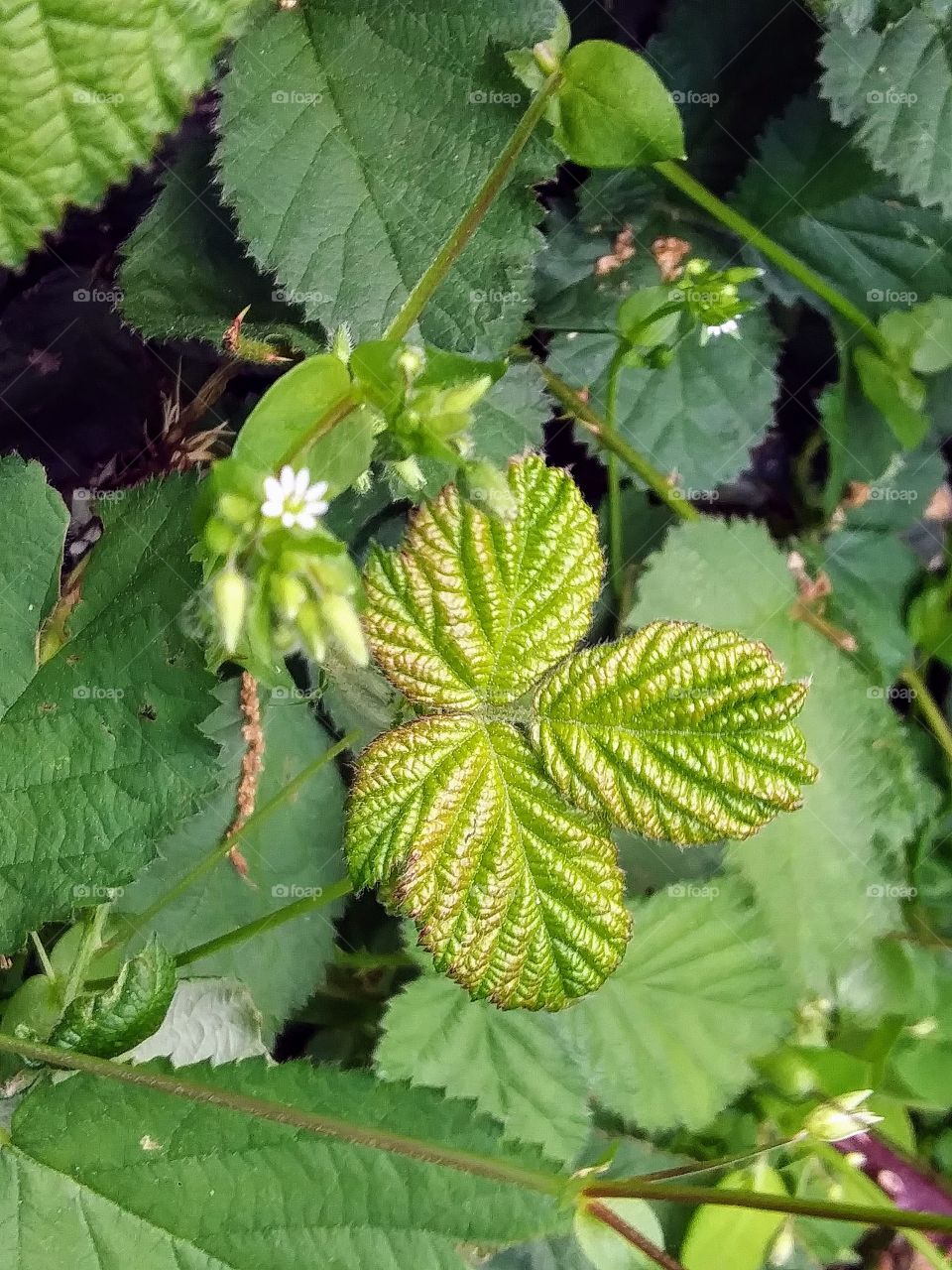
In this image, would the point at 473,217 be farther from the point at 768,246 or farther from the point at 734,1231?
the point at 734,1231

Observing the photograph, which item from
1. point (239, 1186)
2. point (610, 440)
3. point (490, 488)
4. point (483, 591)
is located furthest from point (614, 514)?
point (239, 1186)

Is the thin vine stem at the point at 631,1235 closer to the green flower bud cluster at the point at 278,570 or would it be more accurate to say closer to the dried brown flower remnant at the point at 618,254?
the green flower bud cluster at the point at 278,570

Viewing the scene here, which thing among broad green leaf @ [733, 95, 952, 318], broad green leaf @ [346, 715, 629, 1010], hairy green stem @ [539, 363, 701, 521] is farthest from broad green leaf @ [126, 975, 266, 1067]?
broad green leaf @ [733, 95, 952, 318]

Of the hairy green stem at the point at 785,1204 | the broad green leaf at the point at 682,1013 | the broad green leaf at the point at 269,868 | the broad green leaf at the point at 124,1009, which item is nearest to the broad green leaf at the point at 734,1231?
the broad green leaf at the point at 682,1013

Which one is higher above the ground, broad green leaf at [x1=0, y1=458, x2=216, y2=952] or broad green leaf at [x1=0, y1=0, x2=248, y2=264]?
broad green leaf at [x1=0, y1=0, x2=248, y2=264]

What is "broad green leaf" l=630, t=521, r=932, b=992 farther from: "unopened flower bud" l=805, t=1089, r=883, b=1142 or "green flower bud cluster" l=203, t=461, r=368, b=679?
"green flower bud cluster" l=203, t=461, r=368, b=679

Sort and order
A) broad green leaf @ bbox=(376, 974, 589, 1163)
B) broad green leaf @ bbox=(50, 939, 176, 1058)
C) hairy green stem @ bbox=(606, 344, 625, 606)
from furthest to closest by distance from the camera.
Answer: hairy green stem @ bbox=(606, 344, 625, 606)
broad green leaf @ bbox=(376, 974, 589, 1163)
broad green leaf @ bbox=(50, 939, 176, 1058)
